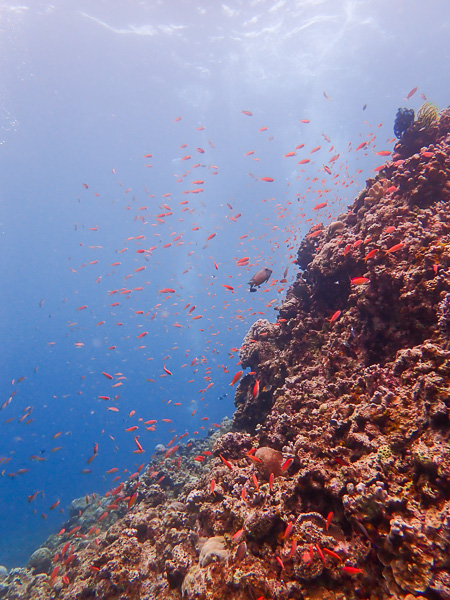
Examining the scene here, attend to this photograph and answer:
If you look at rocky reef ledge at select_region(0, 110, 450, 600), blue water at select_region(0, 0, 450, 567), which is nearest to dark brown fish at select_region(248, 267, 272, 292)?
rocky reef ledge at select_region(0, 110, 450, 600)

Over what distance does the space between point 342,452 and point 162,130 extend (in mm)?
46939

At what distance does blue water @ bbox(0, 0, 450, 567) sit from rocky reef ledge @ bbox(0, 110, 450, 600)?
5.48m

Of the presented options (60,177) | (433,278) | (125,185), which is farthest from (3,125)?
(433,278)

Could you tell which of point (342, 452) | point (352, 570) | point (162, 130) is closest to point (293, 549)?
point (352, 570)

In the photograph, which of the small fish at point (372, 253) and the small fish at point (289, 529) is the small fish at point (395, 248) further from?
the small fish at point (289, 529)

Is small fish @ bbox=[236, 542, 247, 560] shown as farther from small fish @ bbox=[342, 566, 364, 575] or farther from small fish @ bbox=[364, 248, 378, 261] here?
small fish @ bbox=[364, 248, 378, 261]

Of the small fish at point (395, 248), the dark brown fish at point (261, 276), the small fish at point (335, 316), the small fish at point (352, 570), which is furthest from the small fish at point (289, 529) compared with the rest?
the dark brown fish at point (261, 276)

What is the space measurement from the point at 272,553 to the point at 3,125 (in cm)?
5023

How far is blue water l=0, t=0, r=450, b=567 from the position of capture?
81.8 ft

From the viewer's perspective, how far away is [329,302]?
6.99 metres

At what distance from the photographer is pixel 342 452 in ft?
11.8

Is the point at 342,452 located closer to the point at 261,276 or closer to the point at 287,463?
the point at 287,463

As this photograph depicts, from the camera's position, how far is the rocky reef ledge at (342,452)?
8.43 ft

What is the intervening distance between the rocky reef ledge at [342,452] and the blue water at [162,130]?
548 centimetres
